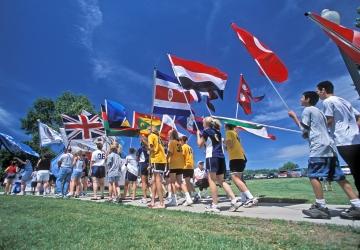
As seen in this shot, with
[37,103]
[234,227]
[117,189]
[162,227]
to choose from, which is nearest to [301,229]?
[234,227]

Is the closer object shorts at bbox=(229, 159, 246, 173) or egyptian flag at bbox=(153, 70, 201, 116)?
shorts at bbox=(229, 159, 246, 173)

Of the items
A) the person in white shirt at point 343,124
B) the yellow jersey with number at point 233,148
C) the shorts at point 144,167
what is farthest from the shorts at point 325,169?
the shorts at point 144,167

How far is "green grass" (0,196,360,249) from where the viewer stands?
4.36 metres

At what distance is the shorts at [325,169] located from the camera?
6176 millimetres

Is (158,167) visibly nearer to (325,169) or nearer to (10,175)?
(325,169)

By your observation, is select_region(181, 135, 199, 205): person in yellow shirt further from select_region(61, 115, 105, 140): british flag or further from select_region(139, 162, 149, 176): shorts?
select_region(61, 115, 105, 140): british flag

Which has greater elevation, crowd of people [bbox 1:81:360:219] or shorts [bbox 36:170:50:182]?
shorts [bbox 36:170:50:182]

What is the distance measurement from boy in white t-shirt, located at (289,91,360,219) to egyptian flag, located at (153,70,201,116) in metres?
5.06

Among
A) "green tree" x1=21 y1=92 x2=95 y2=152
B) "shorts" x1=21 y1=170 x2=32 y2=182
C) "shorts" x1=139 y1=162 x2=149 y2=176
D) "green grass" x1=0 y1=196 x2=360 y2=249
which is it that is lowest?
"green grass" x1=0 y1=196 x2=360 y2=249

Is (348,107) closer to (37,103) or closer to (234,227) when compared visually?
(234,227)

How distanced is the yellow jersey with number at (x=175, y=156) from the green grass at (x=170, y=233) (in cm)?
302

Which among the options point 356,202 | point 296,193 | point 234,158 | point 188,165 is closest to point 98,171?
point 188,165

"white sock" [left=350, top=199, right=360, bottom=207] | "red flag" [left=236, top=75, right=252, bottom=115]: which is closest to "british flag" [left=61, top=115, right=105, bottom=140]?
"red flag" [left=236, top=75, right=252, bottom=115]

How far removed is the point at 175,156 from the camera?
32.4ft
